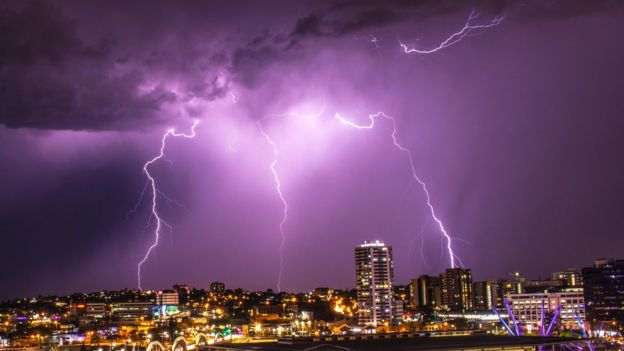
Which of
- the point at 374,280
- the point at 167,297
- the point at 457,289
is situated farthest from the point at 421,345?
the point at 457,289

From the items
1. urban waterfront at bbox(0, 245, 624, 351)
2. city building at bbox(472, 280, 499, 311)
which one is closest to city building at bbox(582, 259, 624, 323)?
urban waterfront at bbox(0, 245, 624, 351)

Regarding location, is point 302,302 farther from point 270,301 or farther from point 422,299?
point 422,299

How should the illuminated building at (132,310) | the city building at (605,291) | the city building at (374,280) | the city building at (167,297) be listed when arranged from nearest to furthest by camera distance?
the city building at (605,291)
the city building at (374,280)
the illuminated building at (132,310)
the city building at (167,297)

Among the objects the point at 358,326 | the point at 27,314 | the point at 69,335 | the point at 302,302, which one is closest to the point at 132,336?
the point at 69,335

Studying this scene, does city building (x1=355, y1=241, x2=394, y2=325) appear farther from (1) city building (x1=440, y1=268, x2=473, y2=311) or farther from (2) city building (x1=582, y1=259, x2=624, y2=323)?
(1) city building (x1=440, y1=268, x2=473, y2=311)

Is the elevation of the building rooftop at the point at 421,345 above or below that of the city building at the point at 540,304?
above

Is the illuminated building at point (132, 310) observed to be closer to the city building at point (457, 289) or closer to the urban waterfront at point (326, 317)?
the urban waterfront at point (326, 317)

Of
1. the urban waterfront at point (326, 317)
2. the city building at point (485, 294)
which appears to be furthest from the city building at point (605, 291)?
the city building at point (485, 294)

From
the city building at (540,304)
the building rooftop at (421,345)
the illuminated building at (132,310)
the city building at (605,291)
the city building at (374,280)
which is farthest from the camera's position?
the illuminated building at (132,310)
